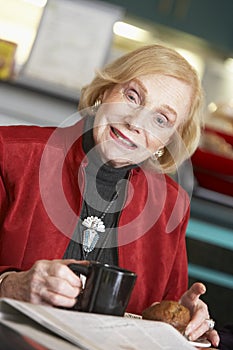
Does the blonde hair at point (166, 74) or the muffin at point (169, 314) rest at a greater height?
the blonde hair at point (166, 74)

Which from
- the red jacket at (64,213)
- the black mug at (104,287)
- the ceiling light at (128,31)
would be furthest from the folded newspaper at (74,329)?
the ceiling light at (128,31)

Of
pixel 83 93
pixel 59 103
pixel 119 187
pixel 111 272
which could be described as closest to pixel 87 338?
pixel 111 272

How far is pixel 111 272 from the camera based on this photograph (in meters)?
1.04

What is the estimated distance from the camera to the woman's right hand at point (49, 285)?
3.58 ft

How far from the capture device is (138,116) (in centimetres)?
162

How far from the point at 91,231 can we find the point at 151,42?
8.97 ft

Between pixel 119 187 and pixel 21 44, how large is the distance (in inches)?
118

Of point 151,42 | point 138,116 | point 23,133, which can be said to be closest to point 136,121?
point 138,116

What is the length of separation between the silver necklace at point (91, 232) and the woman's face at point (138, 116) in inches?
5.1

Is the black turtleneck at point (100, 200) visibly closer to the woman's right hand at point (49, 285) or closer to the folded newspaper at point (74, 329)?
the woman's right hand at point (49, 285)

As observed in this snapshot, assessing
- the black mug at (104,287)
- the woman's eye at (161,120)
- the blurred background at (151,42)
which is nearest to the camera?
the black mug at (104,287)

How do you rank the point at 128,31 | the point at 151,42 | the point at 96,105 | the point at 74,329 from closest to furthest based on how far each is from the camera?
1. the point at 74,329
2. the point at 96,105
3. the point at 151,42
4. the point at 128,31

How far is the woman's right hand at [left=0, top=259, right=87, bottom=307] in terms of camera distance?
1.09 metres

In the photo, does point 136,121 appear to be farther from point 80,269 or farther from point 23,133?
point 80,269
